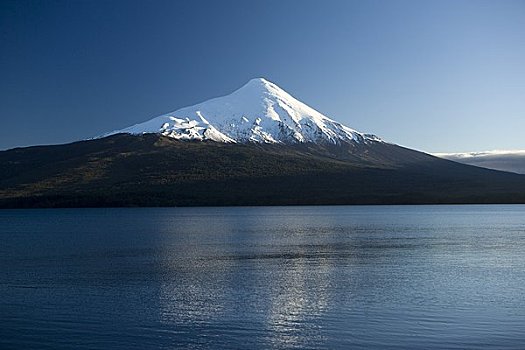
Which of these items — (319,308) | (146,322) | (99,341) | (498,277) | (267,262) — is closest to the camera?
(99,341)

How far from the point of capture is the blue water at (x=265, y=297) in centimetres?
2394

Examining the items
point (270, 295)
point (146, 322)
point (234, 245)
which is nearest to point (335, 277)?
point (270, 295)

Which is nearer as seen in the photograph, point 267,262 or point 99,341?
point 99,341

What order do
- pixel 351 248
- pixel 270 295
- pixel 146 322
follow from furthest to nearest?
pixel 351 248, pixel 270 295, pixel 146 322

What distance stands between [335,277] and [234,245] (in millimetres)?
25555

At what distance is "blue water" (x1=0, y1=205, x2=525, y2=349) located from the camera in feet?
78.5

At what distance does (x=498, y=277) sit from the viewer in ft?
126

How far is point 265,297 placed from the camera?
3228 cm

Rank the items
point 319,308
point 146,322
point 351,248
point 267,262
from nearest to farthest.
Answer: point 146,322 < point 319,308 < point 267,262 < point 351,248

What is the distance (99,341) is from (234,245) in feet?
133

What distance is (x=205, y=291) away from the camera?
34.3 metres

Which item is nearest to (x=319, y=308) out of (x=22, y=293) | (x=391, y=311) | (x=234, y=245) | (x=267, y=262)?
(x=391, y=311)

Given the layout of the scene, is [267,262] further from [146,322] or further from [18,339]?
[18,339]

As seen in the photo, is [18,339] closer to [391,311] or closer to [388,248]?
[391,311]
